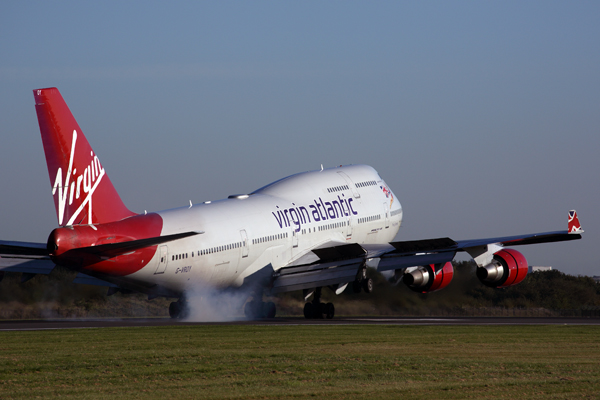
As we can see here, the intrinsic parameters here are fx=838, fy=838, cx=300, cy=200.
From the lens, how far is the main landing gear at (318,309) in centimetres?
3856

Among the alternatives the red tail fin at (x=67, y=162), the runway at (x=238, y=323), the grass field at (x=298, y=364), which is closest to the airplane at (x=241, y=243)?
the red tail fin at (x=67, y=162)

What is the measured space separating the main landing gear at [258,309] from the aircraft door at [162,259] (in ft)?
25.5

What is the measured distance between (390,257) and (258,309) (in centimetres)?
705

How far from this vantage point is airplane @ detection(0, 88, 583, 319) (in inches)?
1121

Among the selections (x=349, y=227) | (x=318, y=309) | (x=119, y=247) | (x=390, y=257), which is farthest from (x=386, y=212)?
(x=119, y=247)

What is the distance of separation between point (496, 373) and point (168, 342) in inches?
374

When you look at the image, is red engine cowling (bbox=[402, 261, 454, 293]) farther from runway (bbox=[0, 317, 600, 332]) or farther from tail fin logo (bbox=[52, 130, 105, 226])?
tail fin logo (bbox=[52, 130, 105, 226])

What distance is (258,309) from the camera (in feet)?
127

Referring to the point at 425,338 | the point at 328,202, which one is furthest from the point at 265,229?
the point at 425,338

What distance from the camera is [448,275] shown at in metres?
38.8

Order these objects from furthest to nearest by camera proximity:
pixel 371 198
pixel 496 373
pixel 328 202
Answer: pixel 371 198
pixel 328 202
pixel 496 373

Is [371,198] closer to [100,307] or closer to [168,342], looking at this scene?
[100,307]

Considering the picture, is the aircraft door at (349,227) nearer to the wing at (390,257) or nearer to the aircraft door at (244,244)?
the wing at (390,257)

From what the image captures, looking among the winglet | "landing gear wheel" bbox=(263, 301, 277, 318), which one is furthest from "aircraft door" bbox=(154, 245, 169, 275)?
the winglet
